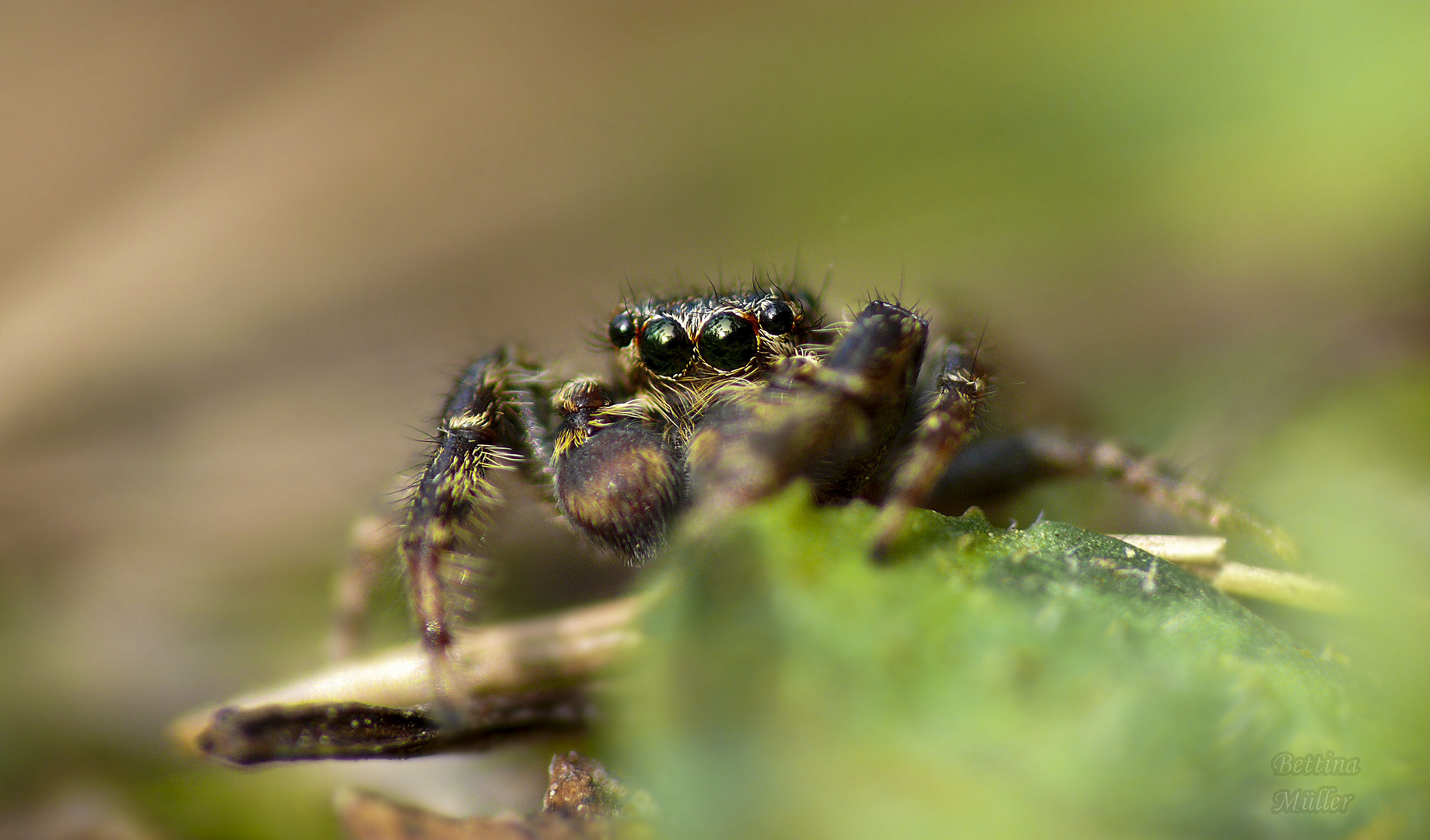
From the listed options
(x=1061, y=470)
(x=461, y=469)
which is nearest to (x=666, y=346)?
(x=461, y=469)

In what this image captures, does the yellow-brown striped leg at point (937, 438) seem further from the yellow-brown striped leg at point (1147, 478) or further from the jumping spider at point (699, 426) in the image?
the yellow-brown striped leg at point (1147, 478)

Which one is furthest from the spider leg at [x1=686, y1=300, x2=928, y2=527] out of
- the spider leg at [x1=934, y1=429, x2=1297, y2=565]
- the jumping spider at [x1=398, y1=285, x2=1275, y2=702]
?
the spider leg at [x1=934, y1=429, x2=1297, y2=565]

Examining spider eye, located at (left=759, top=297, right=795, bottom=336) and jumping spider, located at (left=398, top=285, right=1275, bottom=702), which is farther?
spider eye, located at (left=759, top=297, right=795, bottom=336)

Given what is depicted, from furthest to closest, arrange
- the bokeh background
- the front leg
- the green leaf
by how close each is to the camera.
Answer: the bokeh background, the front leg, the green leaf


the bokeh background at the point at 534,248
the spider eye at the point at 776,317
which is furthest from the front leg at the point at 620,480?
the bokeh background at the point at 534,248

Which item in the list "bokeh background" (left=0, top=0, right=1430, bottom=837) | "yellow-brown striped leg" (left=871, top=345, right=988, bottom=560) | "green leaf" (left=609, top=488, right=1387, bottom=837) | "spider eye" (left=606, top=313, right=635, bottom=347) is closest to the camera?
"green leaf" (left=609, top=488, right=1387, bottom=837)

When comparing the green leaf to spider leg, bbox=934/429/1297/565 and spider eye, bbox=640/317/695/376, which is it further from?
spider leg, bbox=934/429/1297/565

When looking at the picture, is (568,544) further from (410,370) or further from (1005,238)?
(1005,238)
